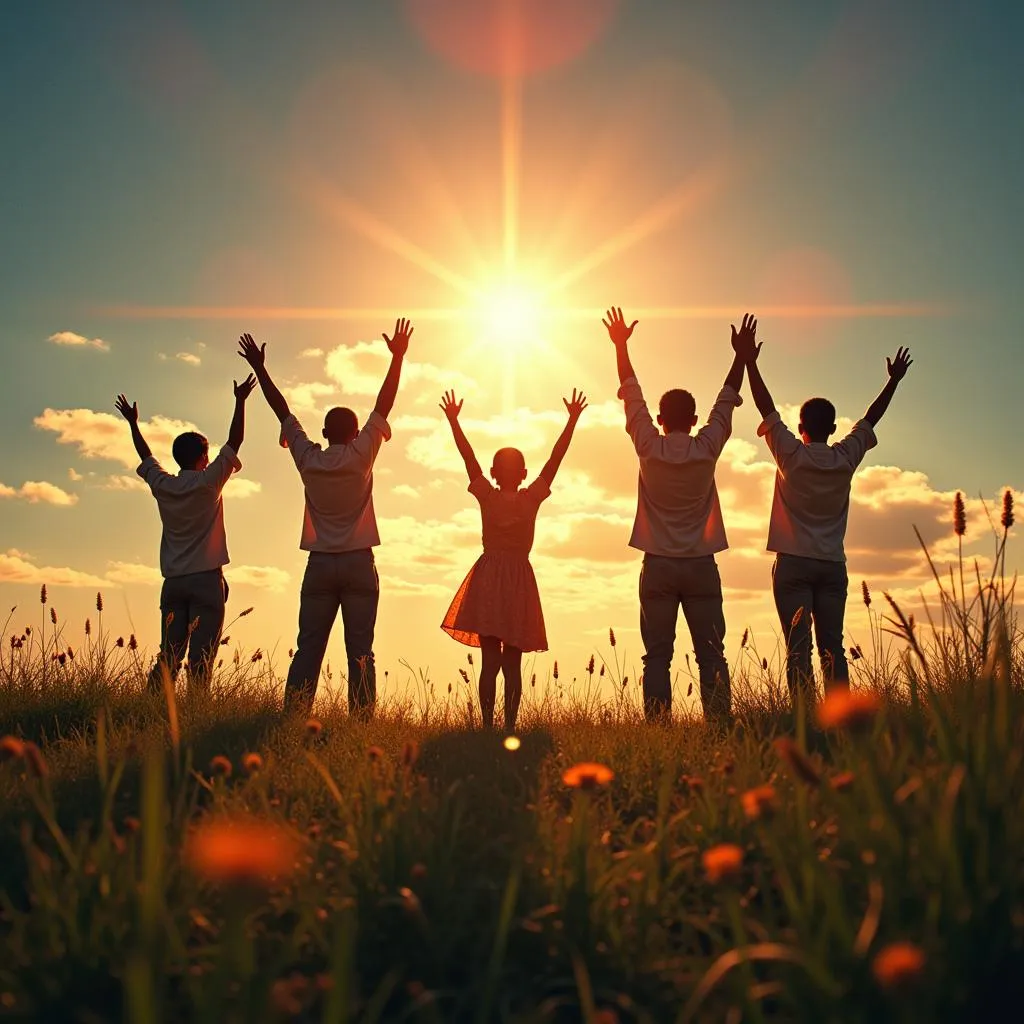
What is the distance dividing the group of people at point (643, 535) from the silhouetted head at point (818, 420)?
12mm

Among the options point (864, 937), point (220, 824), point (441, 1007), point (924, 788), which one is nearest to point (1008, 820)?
point (924, 788)

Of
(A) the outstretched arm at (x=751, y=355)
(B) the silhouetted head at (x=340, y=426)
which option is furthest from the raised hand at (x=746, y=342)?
(B) the silhouetted head at (x=340, y=426)

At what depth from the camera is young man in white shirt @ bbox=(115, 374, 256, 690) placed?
29.1 feet

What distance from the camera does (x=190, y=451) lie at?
9.20 meters

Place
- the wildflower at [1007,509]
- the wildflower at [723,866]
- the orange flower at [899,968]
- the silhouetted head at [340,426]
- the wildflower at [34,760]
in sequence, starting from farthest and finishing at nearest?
the silhouetted head at [340,426]
the wildflower at [1007,509]
the wildflower at [34,760]
the wildflower at [723,866]
the orange flower at [899,968]

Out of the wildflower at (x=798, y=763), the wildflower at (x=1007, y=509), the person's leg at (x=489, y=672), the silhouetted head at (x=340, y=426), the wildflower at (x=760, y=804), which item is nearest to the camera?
the wildflower at (x=798, y=763)

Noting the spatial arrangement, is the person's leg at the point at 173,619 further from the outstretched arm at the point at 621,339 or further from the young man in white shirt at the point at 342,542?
the outstretched arm at the point at 621,339

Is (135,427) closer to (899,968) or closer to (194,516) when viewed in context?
(194,516)

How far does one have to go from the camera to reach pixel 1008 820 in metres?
2.55

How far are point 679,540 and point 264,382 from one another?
13.2ft

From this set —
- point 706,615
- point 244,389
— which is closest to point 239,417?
point 244,389

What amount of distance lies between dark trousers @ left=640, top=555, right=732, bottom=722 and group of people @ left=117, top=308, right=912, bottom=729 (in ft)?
0.04

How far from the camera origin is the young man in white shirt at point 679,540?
25.3 feet

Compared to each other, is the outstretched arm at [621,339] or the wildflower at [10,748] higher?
the outstretched arm at [621,339]
